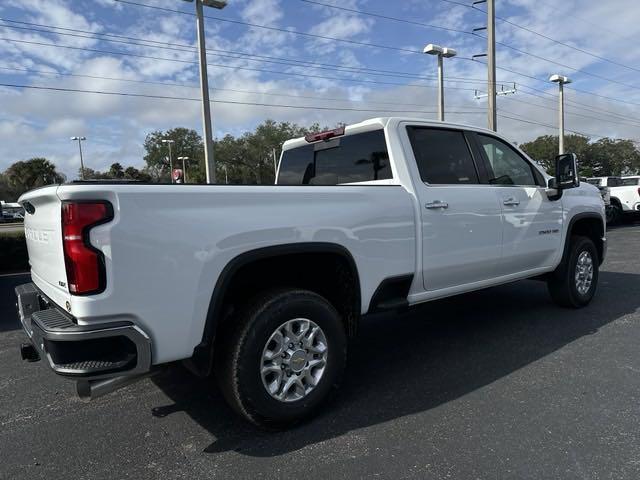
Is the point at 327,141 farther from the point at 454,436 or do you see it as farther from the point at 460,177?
the point at 454,436

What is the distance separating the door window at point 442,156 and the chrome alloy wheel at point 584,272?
2070 millimetres

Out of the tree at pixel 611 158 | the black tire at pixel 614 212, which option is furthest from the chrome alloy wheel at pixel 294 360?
the tree at pixel 611 158

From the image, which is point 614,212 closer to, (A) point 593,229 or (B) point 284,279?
(A) point 593,229

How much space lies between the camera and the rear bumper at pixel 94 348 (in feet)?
7.38

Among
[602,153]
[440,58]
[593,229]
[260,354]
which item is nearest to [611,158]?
[602,153]

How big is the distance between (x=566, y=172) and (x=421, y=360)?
7.71 ft

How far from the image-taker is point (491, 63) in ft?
60.3

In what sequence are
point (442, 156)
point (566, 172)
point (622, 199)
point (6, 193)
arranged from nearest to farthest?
point (442, 156) → point (566, 172) → point (622, 199) → point (6, 193)

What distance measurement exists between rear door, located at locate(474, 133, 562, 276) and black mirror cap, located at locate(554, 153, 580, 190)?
0.55 ft

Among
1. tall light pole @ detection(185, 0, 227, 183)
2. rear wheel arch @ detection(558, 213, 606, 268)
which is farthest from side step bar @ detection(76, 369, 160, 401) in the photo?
tall light pole @ detection(185, 0, 227, 183)

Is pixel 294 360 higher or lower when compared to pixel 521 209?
lower

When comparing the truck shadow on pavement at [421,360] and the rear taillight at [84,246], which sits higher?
the rear taillight at [84,246]

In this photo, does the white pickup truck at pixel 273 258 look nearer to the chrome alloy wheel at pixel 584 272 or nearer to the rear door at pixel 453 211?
the rear door at pixel 453 211

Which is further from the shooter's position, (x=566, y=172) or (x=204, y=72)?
(x=204, y=72)
